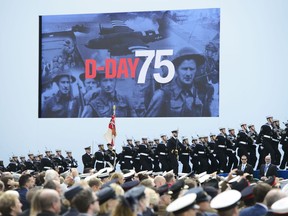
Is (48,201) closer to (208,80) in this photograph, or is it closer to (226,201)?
(226,201)

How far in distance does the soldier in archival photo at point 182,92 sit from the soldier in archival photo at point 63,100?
3491mm

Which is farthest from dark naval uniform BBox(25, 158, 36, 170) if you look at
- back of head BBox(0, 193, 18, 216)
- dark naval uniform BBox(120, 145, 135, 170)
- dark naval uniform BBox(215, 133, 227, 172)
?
back of head BBox(0, 193, 18, 216)

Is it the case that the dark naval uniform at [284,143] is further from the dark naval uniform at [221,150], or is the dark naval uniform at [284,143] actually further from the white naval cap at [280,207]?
the white naval cap at [280,207]

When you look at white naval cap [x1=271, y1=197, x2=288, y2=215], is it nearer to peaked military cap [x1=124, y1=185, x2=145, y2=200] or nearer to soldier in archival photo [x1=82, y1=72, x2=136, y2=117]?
peaked military cap [x1=124, y1=185, x2=145, y2=200]

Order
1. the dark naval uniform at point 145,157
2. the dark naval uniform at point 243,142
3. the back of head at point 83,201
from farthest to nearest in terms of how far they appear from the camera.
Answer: the dark naval uniform at point 145,157
the dark naval uniform at point 243,142
the back of head at point 83,201

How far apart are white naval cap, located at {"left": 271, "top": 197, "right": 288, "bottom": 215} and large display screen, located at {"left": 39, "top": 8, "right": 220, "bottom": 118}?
2306 centimetres

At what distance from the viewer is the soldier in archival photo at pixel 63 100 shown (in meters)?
31.3

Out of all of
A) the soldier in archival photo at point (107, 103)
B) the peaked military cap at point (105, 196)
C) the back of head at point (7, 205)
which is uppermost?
the soldier in archival photo at point (107, 103)

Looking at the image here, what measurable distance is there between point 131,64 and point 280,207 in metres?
24.9

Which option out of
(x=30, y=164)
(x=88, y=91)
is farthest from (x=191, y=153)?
(x=30, y=164)

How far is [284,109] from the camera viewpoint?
27.6 m

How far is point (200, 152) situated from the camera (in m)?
25.3

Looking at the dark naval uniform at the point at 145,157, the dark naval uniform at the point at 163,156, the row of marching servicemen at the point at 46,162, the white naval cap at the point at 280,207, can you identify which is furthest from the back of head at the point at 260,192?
the row of marching servicemen at the point at 46,162

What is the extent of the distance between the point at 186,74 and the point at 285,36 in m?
4.16
